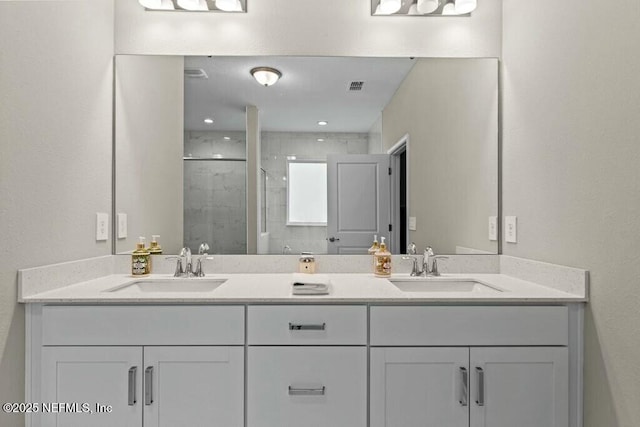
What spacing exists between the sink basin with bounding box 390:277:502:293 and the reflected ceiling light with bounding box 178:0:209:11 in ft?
5.33

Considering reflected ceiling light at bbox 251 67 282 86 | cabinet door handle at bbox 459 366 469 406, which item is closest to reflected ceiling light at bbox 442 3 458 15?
reflected ceiling light at bbox 251 67 282 86

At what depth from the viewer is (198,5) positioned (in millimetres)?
1846

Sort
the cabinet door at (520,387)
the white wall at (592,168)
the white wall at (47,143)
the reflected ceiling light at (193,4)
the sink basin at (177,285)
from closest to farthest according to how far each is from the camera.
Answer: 1. the white wall at (592,168)
2. the white wall at (47,143)
3. the cabinet door at (520,387)
4. the sink basin at (177,285)
5. the reflected ceiling light at (193,4)

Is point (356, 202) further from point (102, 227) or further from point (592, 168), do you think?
point (102, 227)

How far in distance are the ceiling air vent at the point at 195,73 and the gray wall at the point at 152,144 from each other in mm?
29

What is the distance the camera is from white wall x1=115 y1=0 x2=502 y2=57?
1873 mm

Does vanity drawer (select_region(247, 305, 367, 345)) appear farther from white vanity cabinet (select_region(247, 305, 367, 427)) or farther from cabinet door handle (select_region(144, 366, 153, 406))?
cabinet door handle (select_region(144, 366, 153, 406))

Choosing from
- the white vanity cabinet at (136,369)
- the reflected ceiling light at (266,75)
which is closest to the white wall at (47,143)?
the white vanity cabinet at (136,369)

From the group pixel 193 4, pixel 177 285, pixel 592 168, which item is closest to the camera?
pixel 592 168

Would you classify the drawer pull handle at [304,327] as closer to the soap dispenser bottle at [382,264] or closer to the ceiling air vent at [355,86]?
the soap dispenser bottle at [382,264]

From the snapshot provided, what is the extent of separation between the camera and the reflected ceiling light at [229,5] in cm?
184

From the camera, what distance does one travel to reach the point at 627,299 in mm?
1154

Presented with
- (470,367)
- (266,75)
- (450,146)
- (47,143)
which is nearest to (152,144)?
(47,143)

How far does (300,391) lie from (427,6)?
1.86 meters
